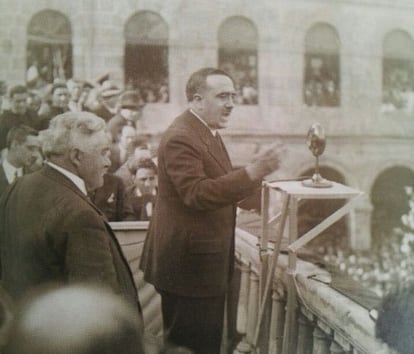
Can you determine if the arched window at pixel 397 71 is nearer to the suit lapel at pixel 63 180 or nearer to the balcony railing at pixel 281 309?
the balcony railing at pixel 281 309

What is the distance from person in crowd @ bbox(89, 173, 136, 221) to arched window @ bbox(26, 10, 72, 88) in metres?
0.42

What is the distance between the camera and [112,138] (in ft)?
5.39

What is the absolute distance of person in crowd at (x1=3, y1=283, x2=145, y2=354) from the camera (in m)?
1.47

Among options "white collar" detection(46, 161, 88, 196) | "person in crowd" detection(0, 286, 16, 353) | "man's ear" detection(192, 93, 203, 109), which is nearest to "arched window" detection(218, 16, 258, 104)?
"man's ear" detection(192, 93, 203, 109)

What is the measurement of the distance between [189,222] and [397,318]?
0.71 m

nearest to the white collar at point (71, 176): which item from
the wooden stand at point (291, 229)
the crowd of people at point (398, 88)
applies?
the wooden stand at point (291, 229)

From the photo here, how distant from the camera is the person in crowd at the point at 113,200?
1618 mm

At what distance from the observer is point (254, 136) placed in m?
1.64

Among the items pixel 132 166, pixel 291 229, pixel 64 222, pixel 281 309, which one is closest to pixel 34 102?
pixel 132 166

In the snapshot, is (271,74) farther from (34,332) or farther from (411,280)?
(34,332)

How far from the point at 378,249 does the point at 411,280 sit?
0.18 meters

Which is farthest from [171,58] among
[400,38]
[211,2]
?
[400,38]

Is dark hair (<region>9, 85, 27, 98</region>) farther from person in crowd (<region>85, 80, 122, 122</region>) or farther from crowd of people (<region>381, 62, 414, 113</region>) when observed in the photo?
crowd of people (<region>381, 62, 414, 113</region>)

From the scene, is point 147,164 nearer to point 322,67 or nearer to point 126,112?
point 126,112
